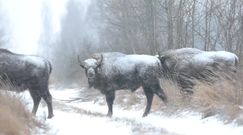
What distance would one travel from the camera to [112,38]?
40.6 meters

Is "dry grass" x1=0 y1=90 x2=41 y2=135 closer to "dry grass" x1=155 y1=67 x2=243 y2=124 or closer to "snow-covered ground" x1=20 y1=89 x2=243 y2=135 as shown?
"snow-covered ground" x1=20 y1=89 x2=243 y2=135

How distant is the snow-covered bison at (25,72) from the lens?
14117 millimetres

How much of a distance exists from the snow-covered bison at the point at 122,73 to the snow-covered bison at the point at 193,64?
0.81 m

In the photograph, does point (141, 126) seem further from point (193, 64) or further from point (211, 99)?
point (193, 64)

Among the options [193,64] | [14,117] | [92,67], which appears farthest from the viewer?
[193,64]

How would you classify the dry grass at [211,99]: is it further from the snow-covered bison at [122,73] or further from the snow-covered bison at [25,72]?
the snow-covered bison at [25,72]

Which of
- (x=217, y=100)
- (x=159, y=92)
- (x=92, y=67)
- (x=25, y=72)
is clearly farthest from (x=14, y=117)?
(x=159, y=92)

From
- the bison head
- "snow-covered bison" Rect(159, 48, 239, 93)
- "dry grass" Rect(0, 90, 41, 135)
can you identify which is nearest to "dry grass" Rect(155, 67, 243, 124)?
"snow-covered bison" Rect(159, 48, 239, 93)

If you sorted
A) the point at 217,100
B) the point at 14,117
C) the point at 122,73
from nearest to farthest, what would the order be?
1. the point at 14,117
2. the point at 217,100
3. the point at 122,73

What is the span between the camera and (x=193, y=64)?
1650 cm

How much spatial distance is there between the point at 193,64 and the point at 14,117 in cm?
763

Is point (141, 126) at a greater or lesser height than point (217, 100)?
greater

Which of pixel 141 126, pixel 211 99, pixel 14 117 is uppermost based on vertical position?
pixel 14 117

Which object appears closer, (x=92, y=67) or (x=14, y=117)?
(x=14, y=117)
